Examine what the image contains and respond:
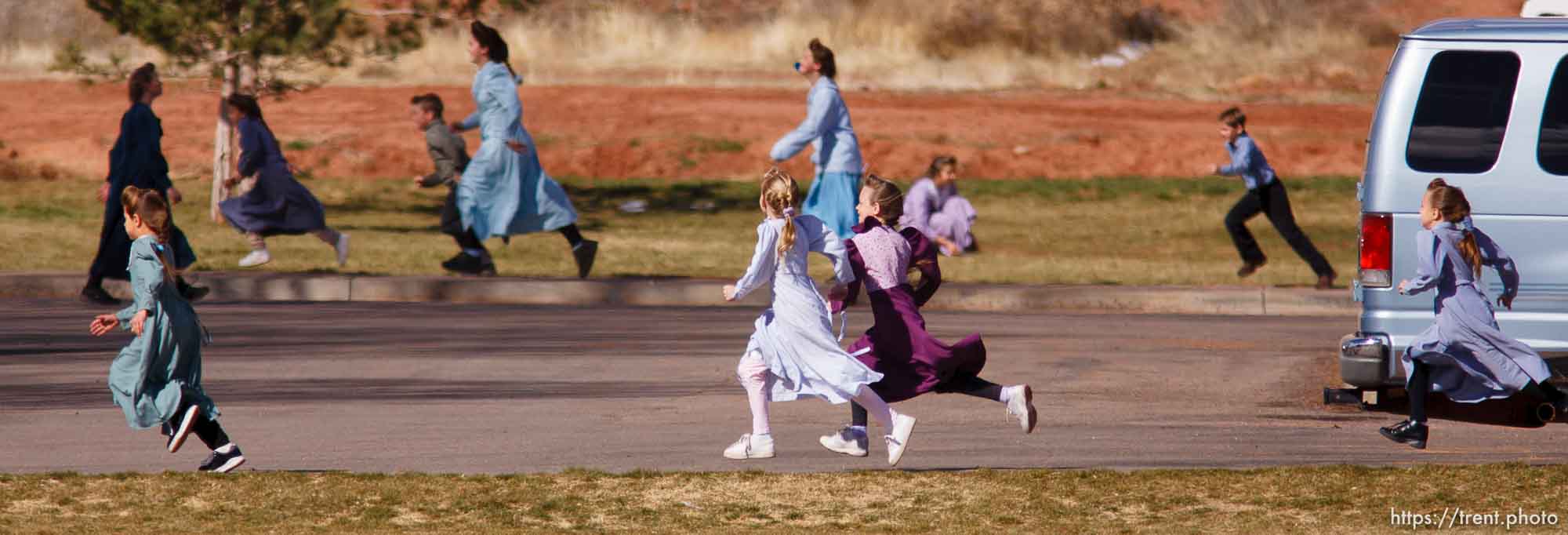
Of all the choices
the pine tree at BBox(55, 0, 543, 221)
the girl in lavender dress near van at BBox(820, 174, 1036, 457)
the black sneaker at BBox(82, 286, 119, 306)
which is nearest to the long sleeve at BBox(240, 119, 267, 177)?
the black sneaker at BBox(82, 286, 119, 306)

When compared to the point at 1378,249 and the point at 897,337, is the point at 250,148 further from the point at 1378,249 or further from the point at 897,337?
the point at 1378,249

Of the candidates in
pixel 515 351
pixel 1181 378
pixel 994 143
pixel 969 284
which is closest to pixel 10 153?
pixel 994 143

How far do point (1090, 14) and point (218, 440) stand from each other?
41782mm

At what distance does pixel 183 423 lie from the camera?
316 inches

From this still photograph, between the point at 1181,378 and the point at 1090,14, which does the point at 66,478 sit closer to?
the point at 1181,378

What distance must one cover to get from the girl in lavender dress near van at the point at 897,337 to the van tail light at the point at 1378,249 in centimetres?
151

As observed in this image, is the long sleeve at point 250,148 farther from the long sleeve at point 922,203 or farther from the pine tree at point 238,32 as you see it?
the pine tree at point 238,32

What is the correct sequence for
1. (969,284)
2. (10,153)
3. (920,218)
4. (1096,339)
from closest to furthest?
(1096,339), (969,284), (920,218), (10,153)

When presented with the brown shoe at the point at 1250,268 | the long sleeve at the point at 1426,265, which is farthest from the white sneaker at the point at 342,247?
the long sleeve at the point at 1426,265

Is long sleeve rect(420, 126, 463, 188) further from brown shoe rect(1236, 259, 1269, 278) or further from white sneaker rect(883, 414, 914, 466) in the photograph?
white sneaker rect(883, 414, 914, 466)

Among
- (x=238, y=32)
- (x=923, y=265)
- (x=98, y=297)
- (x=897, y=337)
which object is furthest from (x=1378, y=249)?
(x=238, y=32)

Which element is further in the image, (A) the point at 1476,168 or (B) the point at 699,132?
(B) the point at 699,132

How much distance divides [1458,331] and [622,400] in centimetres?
364

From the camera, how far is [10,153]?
30859 millimetres
